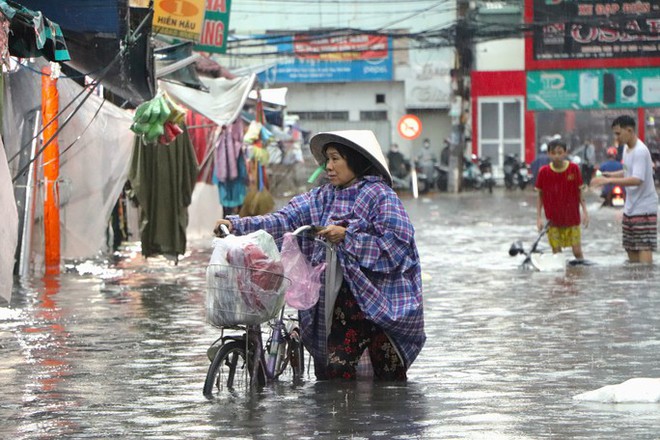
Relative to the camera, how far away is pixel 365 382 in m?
7.98

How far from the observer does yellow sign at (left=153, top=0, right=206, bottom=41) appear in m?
16.6

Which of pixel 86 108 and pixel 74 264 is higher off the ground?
pixel 86 108

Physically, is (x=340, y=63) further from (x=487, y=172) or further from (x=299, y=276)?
(x=299, y=276)

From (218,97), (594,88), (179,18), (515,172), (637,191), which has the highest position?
(179,18)

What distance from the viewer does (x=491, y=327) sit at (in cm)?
1098

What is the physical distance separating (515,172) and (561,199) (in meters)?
32.5

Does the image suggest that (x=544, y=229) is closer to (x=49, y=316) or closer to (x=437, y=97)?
(x=49, y=316)

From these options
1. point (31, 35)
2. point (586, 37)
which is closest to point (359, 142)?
point (31, 35)

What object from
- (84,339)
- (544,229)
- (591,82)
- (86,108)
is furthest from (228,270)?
(591,82)

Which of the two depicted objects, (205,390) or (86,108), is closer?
(205,390)

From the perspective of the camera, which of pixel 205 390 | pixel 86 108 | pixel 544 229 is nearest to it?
pixel 205 390

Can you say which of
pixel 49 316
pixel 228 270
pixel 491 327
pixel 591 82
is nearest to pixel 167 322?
pixel 49 316

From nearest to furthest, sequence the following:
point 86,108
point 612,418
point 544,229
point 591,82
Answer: point 612,418, point 86,108, point 544,229, point 591,82

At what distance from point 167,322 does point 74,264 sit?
6417 mm
